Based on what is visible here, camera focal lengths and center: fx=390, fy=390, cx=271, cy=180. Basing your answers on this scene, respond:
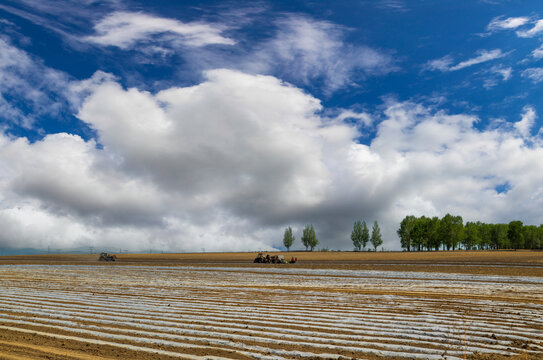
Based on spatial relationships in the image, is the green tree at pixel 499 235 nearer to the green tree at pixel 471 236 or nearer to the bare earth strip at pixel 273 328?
the green tree at pixel 471 236

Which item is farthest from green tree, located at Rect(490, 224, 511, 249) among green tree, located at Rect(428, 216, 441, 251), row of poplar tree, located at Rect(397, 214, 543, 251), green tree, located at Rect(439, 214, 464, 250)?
green tree, located at Rect(428, 216, 441, 251)

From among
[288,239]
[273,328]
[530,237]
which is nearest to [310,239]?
[288,239]

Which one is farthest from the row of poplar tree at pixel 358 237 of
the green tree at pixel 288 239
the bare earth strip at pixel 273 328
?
the bare earth strip at pixel 273 328

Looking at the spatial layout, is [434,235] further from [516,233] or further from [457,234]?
[516,233]

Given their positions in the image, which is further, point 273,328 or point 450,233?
point 450,233

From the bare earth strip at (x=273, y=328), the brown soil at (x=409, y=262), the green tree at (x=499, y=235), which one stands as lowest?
the brown soil at (x=409, y=262)

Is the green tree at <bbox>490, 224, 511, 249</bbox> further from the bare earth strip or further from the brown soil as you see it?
the bare earth strip

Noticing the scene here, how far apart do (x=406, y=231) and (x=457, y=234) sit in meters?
17.5

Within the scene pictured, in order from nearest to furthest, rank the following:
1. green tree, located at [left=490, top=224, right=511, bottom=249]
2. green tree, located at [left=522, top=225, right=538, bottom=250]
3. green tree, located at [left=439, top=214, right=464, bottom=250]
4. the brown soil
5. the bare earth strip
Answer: the bare earth strip < the brown soil < green tree, located at [left=439, top=214, right=464, bottom=250] < green tree, located at [left=522, top=225, right=538, bottom=250] < green tree, located at [left=490, top=224, right=511, bottom=249]

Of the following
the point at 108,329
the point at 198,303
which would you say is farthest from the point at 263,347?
the point at 198,303

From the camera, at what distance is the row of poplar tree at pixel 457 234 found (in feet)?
415

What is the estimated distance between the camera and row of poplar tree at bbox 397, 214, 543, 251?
415 feet

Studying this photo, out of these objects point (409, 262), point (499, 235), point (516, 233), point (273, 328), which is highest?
point (516, 233)

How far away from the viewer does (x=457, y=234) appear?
12569cm
